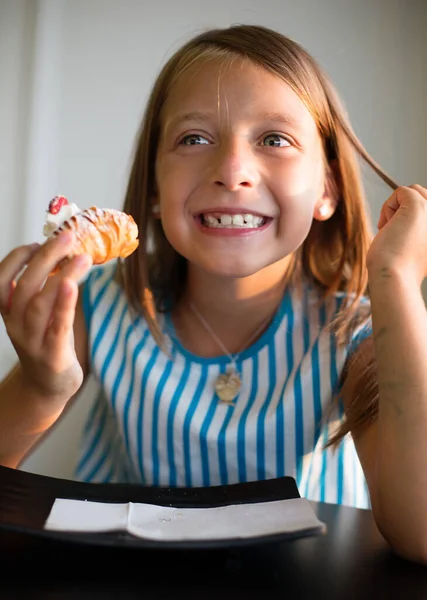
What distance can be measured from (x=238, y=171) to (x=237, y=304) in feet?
0.97

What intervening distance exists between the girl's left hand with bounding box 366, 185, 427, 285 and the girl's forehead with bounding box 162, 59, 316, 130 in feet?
0.77

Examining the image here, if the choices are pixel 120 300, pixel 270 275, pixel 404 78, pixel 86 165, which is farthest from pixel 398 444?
pixel 86 165

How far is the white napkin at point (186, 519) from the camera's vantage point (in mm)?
613

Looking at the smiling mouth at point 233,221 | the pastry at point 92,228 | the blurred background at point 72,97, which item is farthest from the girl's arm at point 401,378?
the blurred background at point 72,97

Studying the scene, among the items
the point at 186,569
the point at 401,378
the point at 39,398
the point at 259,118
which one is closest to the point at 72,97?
the point at 259,118

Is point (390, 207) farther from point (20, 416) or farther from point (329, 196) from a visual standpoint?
point (20, 416)

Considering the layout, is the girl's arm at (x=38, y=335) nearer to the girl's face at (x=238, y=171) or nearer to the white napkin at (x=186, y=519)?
the white napkin at (x=186, y=519)

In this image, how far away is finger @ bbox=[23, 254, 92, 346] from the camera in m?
0.78

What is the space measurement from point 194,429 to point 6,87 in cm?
124

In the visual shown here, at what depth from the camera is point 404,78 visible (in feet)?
5.51

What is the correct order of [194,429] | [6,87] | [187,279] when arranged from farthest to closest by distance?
[6,87]
[187,279]
[194,429]

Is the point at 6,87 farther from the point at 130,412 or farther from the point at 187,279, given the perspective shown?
the point at 130,412

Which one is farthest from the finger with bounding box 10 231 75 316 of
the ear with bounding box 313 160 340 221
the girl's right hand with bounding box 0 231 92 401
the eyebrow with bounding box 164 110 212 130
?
the ear with bounding box 313 160 340 221

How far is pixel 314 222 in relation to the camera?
1.32m
